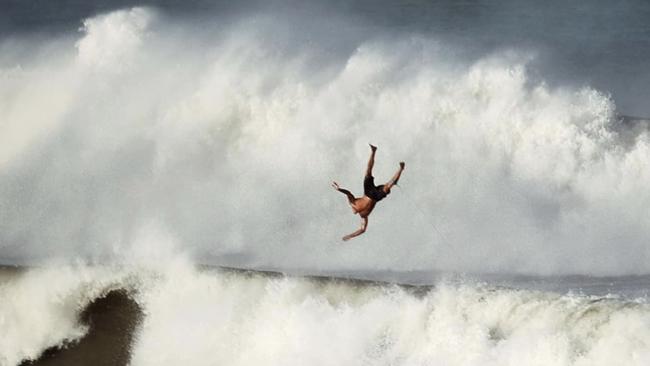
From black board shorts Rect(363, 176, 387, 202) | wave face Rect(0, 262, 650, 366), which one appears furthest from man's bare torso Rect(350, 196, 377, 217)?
→ wave face Rect(0, 262, 650, 366)

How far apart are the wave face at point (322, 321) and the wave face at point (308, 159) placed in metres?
0.51

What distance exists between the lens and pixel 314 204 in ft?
37.6

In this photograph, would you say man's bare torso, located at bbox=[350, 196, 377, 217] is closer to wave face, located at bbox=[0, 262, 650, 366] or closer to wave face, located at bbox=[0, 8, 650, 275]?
wave face, located at bbox=[0, 262, 650, 366]

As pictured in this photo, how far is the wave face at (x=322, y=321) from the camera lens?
9.38m

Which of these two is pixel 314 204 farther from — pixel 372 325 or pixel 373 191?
pixel 373 191

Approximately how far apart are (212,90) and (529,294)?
7118 mm

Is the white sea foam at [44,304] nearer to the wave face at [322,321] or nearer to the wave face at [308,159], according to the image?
the wave face at [322,321]

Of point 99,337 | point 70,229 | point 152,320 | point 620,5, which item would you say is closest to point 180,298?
point 152,320

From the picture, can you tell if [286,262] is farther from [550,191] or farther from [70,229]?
[550,191]

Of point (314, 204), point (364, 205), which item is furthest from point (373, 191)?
point (314, 204)

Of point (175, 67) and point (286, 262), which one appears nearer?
point (286, 262)

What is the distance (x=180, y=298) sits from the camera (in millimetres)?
10516

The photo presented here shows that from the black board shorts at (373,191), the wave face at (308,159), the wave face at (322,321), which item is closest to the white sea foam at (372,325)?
the wave face at (322,321)

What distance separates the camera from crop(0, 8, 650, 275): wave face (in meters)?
11.0
